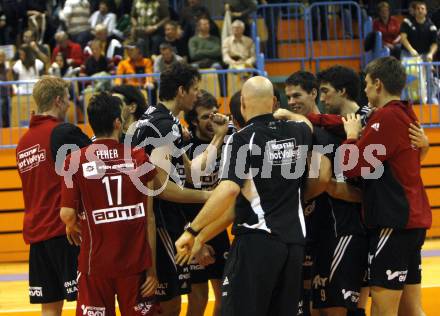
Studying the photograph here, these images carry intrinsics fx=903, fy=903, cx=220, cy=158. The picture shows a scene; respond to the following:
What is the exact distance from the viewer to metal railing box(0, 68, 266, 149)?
11898 millimetres

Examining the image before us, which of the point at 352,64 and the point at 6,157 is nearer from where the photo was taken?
the point at 6,157

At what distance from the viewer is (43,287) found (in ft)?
21.6

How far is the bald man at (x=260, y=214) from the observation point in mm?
5543

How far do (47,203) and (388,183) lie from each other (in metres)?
2.44

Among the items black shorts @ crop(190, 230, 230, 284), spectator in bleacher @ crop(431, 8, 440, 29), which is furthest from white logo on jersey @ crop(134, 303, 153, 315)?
spectator in bleacher @ crop(431, 8, 440, 29)

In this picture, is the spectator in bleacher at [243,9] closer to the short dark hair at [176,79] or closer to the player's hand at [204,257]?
the short dark hair at [176,79]

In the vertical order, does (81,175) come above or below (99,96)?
below

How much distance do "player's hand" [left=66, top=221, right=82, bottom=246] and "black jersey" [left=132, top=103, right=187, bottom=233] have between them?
696mm

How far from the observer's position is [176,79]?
21.6 feet

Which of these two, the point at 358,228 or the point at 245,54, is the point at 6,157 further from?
the point at 358,228

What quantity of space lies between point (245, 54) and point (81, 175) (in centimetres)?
814

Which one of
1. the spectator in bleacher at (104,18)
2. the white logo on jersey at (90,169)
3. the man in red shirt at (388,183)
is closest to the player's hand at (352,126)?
the man in red shirt at (388,183)

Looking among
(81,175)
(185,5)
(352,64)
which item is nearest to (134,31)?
(185,5)

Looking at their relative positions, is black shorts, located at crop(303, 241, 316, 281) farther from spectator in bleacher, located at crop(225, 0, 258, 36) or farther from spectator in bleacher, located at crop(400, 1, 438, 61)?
spectator in bleacher, located at crop(225, 0, 258, 36)
